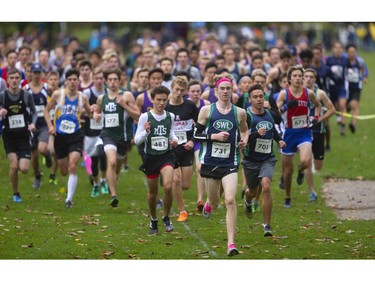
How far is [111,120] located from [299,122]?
9.69ft

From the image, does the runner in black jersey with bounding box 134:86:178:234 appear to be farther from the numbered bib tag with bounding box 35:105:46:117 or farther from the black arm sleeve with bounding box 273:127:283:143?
the numbered bib tag with bounding box 35:105:46:117

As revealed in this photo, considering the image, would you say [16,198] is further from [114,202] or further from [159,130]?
[159,130]

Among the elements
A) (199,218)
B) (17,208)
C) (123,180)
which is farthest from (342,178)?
(17,208)

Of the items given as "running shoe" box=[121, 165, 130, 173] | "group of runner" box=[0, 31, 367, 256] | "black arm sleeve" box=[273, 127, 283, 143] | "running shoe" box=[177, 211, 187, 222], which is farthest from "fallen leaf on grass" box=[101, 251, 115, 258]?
"running shoe" box=[121, 165, 130, 173]

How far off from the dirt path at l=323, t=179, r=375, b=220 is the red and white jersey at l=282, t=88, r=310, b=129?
1.54m

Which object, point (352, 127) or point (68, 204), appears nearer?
point (68, 204)

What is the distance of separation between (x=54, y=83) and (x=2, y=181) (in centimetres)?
229

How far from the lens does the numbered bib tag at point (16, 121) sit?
17.3 meters

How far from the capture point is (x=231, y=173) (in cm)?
1340

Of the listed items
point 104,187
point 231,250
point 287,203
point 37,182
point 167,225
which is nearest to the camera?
point 231,250

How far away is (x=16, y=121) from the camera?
17312 mm

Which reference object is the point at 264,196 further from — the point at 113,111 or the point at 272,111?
the point at 113,111

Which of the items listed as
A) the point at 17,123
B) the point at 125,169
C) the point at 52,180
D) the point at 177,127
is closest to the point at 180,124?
the point at 177,127

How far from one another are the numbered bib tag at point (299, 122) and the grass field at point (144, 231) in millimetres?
1351
